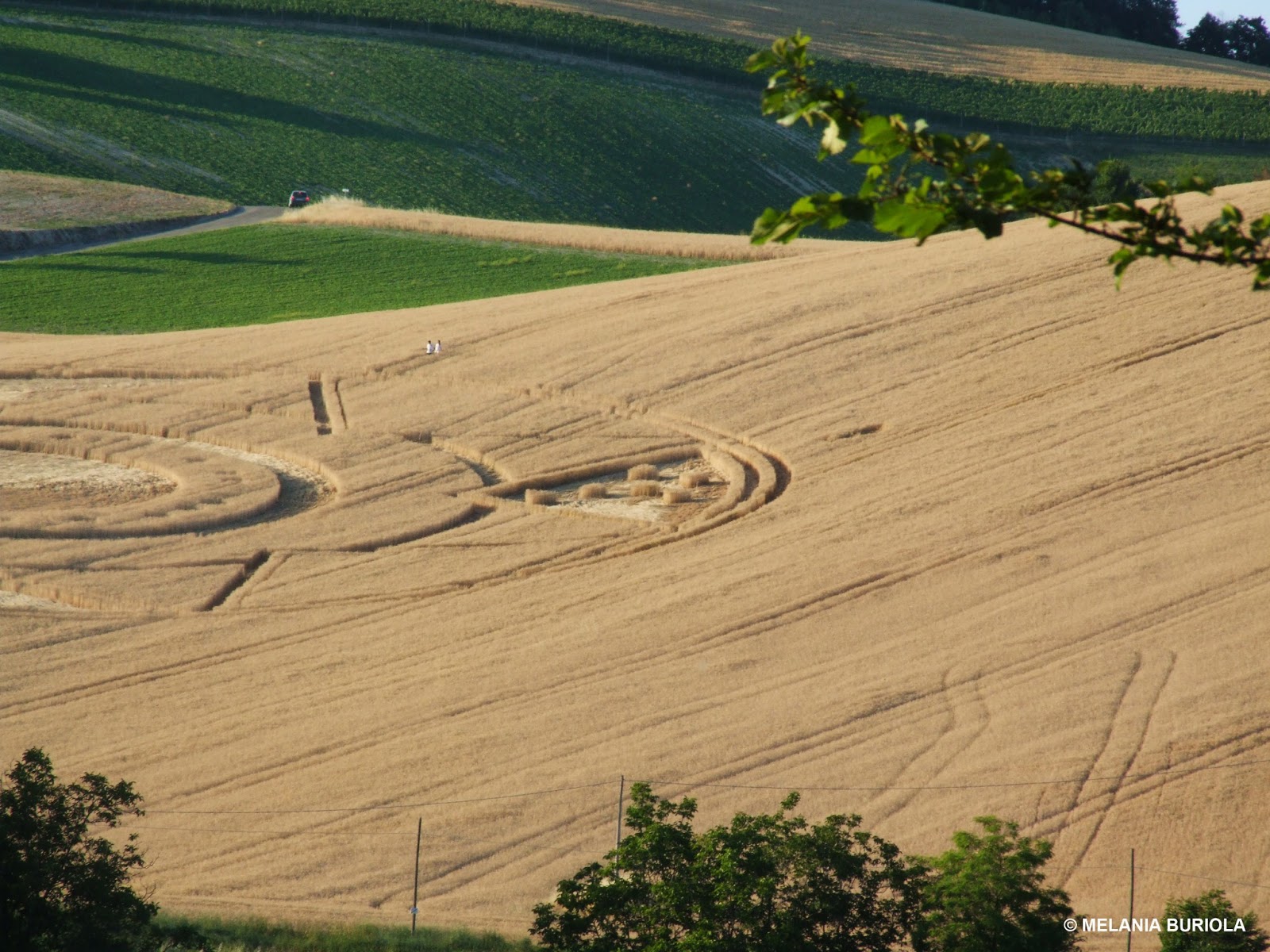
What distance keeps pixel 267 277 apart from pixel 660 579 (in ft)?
102

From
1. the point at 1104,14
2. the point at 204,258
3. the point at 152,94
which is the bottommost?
the point at 204,258

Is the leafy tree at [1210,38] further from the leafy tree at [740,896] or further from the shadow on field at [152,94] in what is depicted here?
the leafy tree at [740,896]

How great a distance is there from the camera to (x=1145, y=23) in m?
122

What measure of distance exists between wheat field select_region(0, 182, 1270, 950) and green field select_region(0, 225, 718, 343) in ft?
27.4

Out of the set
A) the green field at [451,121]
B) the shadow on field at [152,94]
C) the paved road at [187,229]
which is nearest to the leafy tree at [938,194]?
the paved road at [187,229]

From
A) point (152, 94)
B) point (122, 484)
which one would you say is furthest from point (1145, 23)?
point (122, 484)

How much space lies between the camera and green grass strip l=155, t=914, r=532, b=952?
478 inches

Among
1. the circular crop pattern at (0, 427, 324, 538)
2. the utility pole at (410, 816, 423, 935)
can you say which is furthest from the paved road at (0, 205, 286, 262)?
the utility pole at (410, 816, 423, 935)

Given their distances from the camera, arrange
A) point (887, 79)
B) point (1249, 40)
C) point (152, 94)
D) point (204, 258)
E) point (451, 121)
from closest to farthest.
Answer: point (204, 258) < point (152, 94) < point (451, 121) < point (887, 79) < point (1249, 40)

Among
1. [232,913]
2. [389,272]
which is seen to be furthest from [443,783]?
[389,272]

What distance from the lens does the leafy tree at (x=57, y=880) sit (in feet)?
34.2

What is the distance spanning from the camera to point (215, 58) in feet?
258

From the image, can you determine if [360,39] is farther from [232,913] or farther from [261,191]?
[232,913]

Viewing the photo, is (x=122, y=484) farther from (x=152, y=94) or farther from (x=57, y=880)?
(x=152, y=94)
